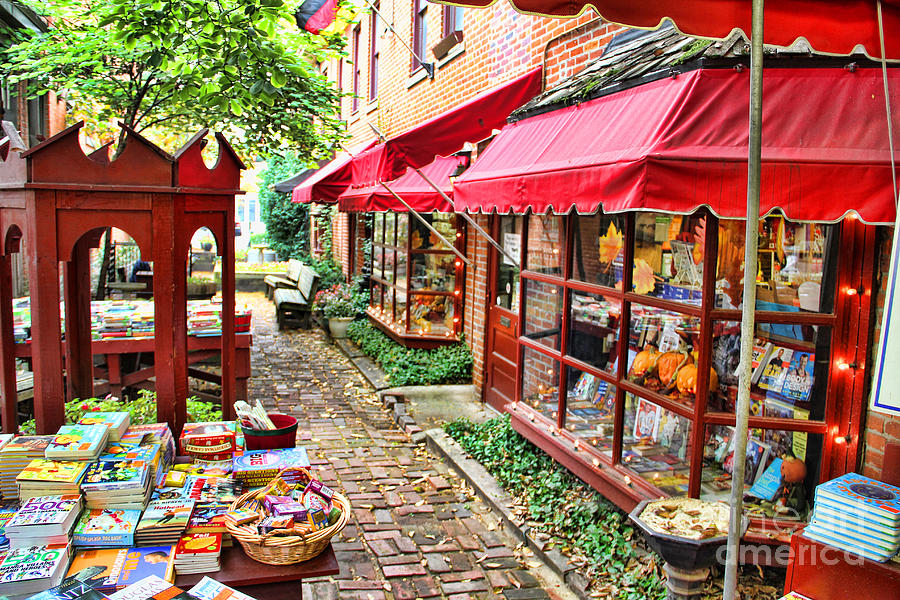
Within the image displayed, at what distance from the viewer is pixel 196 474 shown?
3457 mm

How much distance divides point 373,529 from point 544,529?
132 centimetres

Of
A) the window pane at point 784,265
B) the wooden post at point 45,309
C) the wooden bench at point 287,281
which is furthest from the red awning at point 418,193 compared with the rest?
the wooden bench at point 287,281

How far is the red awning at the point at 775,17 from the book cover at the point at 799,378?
1.67 metres

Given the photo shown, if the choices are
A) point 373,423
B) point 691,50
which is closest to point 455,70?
point 373,423

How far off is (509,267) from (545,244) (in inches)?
67.3

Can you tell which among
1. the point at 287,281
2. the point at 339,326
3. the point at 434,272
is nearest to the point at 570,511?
the point at 434,272

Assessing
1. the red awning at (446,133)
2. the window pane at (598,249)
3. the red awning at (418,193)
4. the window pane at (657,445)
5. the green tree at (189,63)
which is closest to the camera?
the window pane at (657,445)

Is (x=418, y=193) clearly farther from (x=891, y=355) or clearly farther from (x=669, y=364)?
(x=891, y=355)

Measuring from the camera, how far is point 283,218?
2505 centimetres

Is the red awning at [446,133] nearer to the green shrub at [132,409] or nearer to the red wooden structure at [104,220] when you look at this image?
the red wooden structure at [104,220]

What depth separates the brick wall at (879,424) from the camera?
11.0 ft

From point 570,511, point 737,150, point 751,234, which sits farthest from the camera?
point 570,511

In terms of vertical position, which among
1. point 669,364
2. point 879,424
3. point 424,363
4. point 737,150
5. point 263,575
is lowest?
point 424,363

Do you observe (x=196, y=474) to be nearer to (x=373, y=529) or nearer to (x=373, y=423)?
(x=373, y=529)
